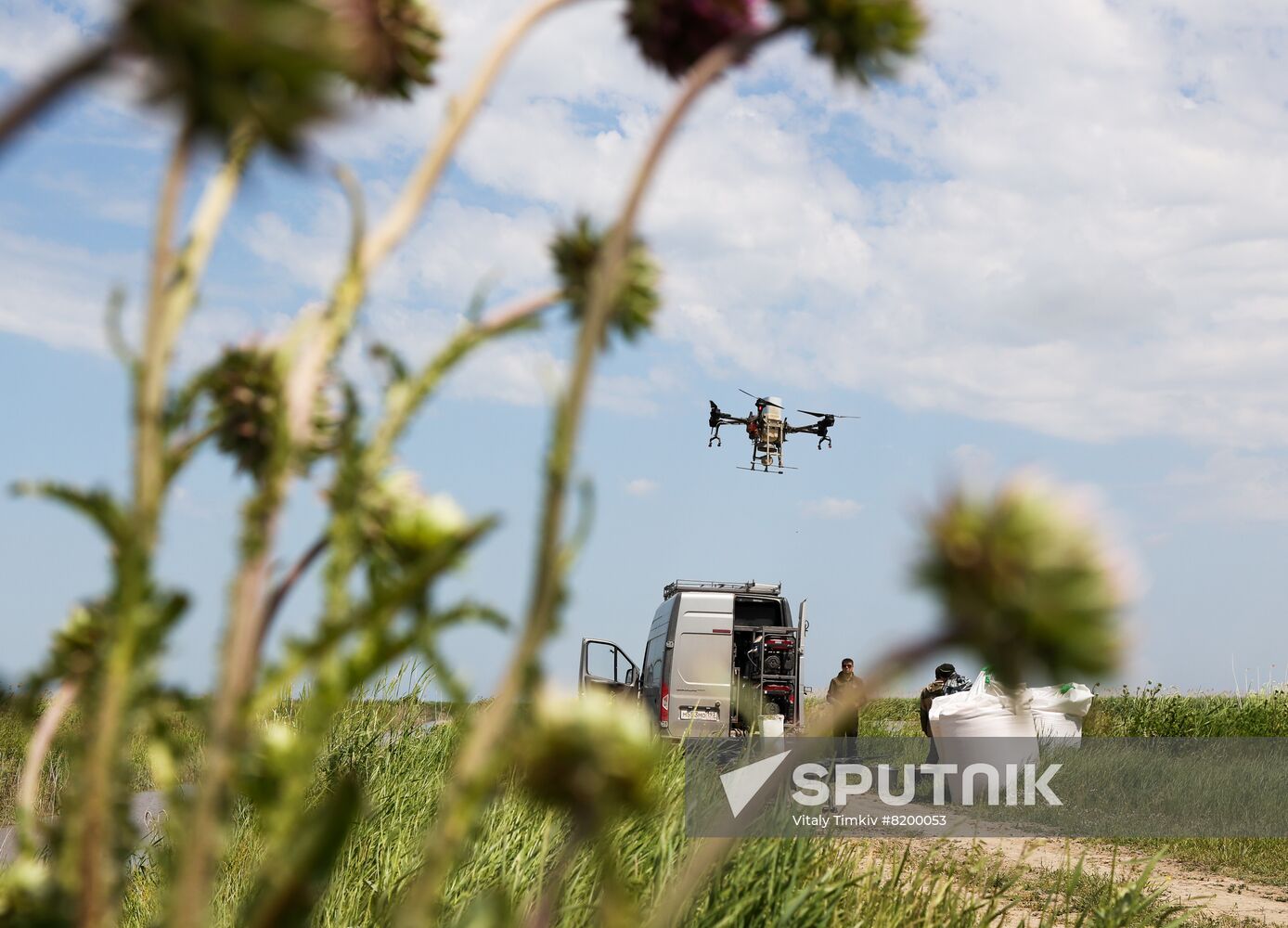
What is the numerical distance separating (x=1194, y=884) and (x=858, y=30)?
41.0 feet

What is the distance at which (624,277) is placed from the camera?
2.43 ft

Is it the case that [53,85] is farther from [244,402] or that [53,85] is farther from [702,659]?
[702,659]

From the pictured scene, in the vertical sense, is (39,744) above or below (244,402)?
below

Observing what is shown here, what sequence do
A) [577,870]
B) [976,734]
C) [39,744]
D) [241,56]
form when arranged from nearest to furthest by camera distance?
[241,56]
[39,744]
[577,870]
[976,734]

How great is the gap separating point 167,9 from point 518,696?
1.13 feet

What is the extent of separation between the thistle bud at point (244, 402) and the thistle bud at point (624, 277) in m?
0.21

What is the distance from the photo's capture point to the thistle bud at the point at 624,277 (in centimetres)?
77

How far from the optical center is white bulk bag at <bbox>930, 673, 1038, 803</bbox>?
13617 mm

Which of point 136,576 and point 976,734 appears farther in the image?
point 976,734

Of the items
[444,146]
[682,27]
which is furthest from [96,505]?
[682,27]

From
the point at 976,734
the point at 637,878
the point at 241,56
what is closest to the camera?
the point at 241,56

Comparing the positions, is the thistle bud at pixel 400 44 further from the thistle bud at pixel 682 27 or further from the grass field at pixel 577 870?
the grass field at pixel 577 870

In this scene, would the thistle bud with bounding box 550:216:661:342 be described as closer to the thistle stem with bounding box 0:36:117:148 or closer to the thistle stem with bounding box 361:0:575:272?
the thistle stem with bounding box 361:0:575:272

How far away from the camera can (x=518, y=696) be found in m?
0.57
